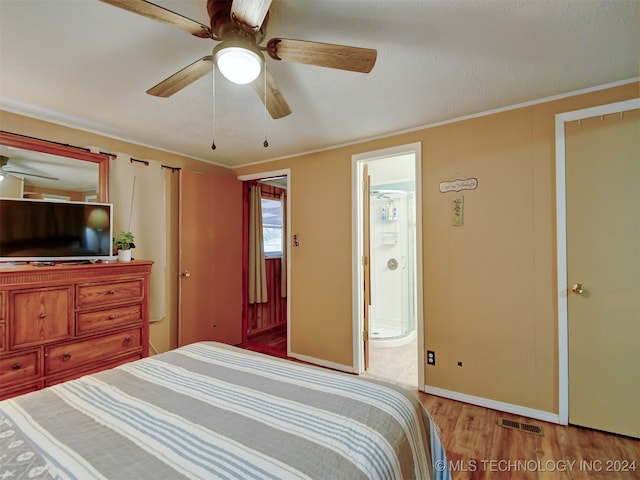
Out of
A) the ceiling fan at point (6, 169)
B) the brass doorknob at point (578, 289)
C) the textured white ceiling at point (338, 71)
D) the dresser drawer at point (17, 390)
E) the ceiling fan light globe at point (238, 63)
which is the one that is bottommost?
the dresser drawer at point (17, 390)

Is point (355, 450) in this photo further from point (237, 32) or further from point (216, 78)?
point (216, 78)

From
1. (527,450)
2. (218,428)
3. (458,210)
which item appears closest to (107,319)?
(218,428)

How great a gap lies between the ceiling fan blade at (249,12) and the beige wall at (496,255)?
1.92 m

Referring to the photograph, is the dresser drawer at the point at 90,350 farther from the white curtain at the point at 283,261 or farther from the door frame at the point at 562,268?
the door frame at the point at 562,268

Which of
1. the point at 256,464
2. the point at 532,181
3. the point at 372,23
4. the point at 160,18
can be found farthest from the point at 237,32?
the point at 532,181

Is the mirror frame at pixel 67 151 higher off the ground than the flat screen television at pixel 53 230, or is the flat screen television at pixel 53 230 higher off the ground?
the mirror frame at pixel 67 151

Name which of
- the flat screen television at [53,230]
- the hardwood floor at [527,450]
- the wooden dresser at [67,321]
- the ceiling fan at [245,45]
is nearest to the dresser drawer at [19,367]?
the wooden dresser at [67,321]

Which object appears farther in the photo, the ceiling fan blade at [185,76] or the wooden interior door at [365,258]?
the wooden interior door at [365,258]

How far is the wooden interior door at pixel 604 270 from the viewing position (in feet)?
6.31

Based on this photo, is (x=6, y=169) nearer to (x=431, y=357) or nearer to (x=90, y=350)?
(x=90, y=350)

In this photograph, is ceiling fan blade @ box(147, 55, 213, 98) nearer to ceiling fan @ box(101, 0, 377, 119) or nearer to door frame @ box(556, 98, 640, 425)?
ceiling fan @ box(101, 0, 377, 119)

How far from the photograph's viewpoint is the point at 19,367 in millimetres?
1983

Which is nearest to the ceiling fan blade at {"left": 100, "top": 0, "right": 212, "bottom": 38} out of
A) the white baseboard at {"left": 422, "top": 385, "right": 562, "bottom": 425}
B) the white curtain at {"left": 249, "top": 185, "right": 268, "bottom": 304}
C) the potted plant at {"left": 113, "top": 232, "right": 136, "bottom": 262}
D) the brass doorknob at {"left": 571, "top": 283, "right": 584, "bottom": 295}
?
the potted plant at {"left": 113, "top": 232, "right": 136, "bottom": 262}

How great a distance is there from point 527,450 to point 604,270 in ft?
4.15
